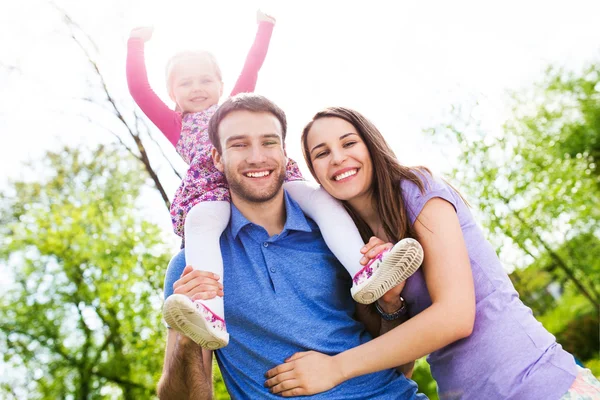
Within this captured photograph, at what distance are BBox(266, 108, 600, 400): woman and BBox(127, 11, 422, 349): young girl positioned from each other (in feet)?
0.51

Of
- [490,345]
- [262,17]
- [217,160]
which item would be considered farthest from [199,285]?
[262,17]

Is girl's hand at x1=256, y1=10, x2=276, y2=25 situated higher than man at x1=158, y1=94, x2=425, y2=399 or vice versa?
girl's hand at x1=256, y1=10, x2=276, y2=25

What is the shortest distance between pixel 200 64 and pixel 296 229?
145 centimetres

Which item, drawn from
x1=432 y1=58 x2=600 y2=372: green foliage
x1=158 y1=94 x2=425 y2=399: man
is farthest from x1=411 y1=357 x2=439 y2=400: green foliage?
x1=158 y1=94 x2=425 y2=399: man

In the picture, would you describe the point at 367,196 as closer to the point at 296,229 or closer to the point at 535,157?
the point at 296,229

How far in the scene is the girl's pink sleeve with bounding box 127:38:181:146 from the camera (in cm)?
332

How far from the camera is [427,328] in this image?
1.97 m

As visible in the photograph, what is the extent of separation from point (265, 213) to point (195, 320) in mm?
768

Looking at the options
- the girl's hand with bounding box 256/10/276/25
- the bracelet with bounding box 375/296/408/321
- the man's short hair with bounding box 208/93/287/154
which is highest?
the girl's hand with bounding box 256/10/276/25

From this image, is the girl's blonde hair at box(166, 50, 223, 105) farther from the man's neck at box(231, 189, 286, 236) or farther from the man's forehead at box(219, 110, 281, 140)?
the man's neck at box(231, 189, 286, 236)

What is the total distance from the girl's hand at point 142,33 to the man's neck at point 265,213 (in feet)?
5.37

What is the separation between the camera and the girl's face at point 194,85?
10.6 feet

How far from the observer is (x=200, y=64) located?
329 cm

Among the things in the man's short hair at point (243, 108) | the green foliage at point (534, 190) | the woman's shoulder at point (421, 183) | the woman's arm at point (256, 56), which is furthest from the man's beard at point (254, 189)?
the green foliage at point (534, 190)
